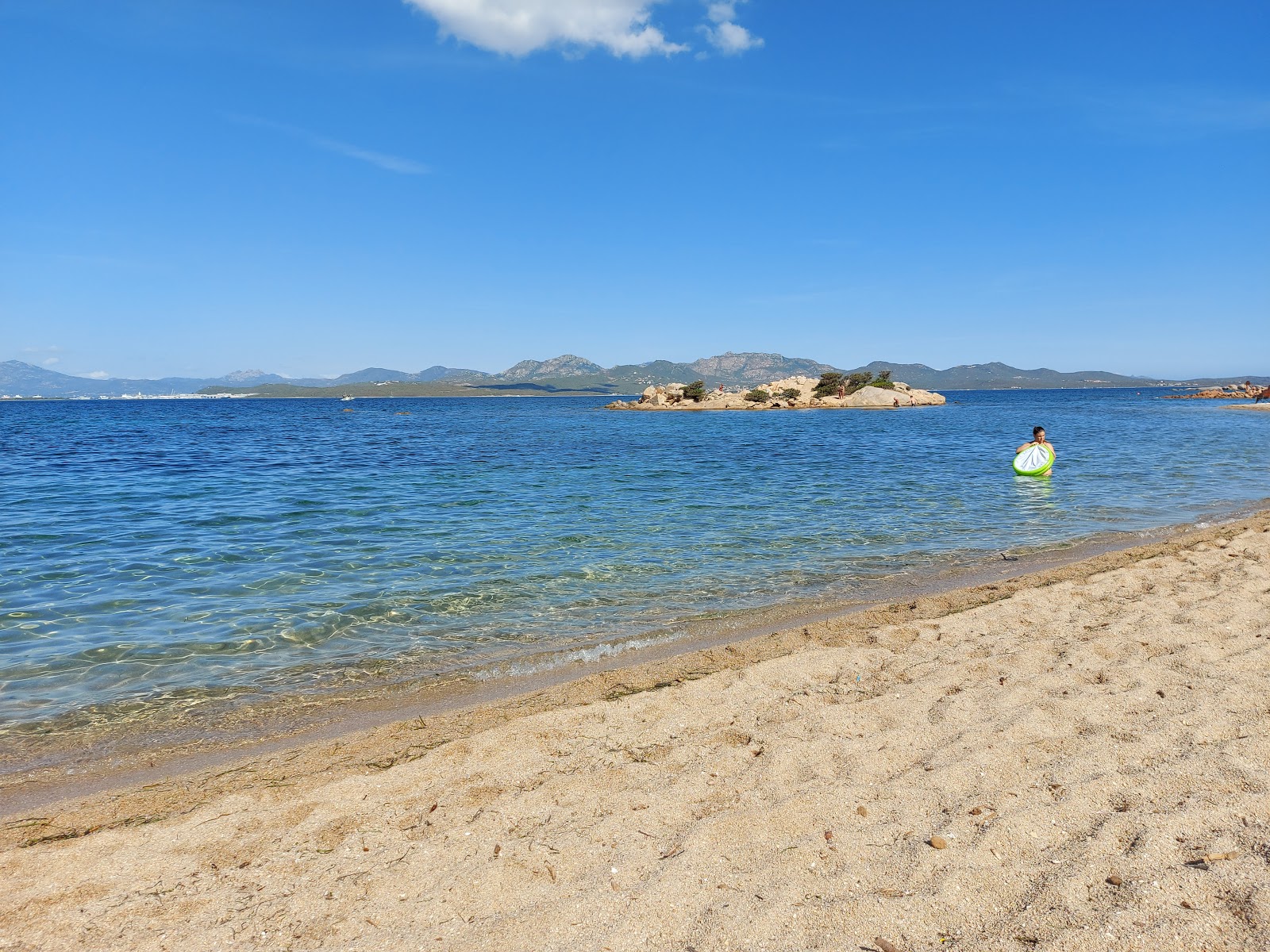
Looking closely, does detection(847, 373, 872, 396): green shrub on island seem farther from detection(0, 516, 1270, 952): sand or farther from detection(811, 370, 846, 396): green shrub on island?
detection(0, 516, 1270, 952): sand

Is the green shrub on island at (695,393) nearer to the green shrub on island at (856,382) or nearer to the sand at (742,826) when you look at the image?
the green shrub on island at (856,382)

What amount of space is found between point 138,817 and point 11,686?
394 centimetres

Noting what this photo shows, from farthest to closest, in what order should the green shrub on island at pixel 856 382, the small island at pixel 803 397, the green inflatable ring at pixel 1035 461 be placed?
the green shrub on island at pixel 856 382 < the small island at pixel 803 397 < the green inflatable ring at pixel 1035 461

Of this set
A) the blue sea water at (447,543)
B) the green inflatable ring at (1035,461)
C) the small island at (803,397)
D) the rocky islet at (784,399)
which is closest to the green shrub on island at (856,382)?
the small island at (803,397)

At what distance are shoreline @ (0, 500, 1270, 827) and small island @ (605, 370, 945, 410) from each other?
7568cm

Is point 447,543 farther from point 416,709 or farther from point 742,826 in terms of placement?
point 742,826

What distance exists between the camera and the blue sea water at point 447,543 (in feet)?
28.4

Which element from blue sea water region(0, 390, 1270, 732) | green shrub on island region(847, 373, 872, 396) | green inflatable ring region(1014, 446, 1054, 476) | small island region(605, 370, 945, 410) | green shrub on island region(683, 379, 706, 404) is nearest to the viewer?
blue sea water region(0, 390, 1270, 732)

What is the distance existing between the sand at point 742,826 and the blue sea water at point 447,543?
8.21 ft

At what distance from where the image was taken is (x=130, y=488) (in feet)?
70.4

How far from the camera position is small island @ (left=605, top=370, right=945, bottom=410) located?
282 feet

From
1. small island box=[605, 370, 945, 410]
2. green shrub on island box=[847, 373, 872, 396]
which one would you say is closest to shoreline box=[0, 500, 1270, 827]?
small island box=[605, 370, 945, 410]

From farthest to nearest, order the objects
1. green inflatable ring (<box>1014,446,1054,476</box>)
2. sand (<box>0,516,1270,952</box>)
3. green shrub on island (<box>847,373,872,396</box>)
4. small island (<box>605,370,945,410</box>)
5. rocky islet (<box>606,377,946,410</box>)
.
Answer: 1. green shrub on island (<box>847,373,872,396</box>)
2. small island (<box>605,370,945,410</box>)
3. rocky islet (<box>606,377,946,410</box>)
4. green inflatable ring (<box>1014,446,1054,476</box>)
5. sand (<box>0,516,1270,952</box>)

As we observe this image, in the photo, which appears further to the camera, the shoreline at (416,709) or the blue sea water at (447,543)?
the blue sea water at (447,543)
